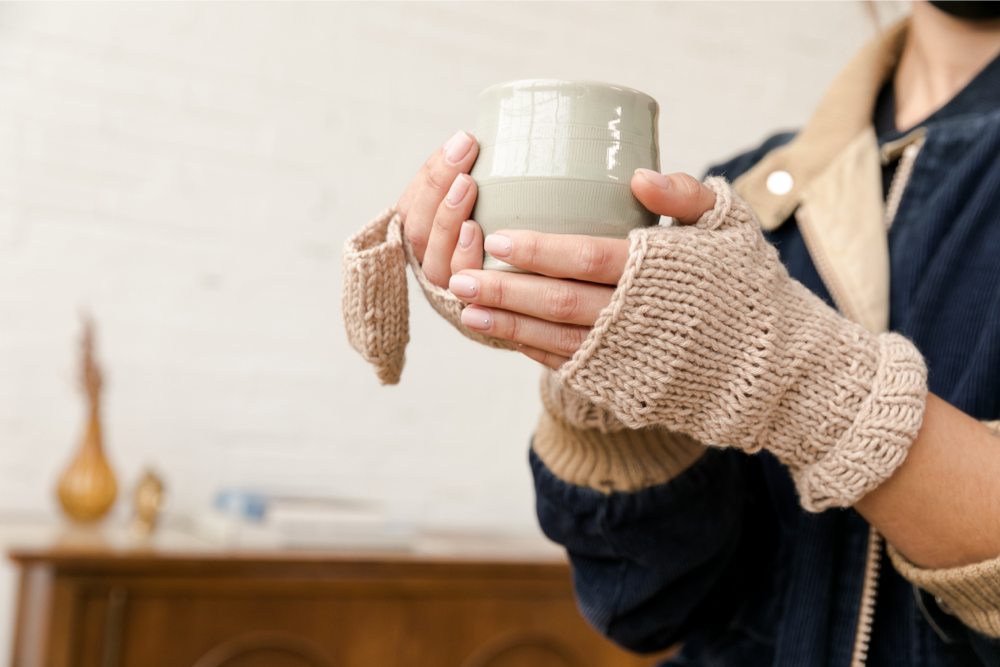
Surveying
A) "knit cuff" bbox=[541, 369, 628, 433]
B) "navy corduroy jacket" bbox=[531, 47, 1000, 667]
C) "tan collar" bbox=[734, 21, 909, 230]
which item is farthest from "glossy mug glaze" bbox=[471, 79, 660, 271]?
"tan collar" bbox=[734, 21, 909, 230]

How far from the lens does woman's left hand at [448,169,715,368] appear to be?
39 centimetres

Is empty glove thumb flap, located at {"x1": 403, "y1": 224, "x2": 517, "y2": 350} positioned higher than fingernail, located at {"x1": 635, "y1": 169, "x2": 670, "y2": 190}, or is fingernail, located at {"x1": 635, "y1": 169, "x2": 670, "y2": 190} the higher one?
fingernail, located at {"x1": 635, "y1": 169, "x2": 670, "y2": 190}

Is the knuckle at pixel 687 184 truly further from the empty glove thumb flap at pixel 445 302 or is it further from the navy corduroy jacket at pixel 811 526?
the navy corduroy jacket at pixel 811 526

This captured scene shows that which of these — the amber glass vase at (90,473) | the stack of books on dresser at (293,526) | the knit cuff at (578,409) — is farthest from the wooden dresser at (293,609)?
the knit cuff at (578,409)

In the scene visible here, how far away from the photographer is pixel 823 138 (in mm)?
757

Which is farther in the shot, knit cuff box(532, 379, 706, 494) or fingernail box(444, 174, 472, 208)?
knit cuff box(532, 379, 706, 494)

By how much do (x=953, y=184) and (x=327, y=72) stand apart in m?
1.29

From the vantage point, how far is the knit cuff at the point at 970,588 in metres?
0.45

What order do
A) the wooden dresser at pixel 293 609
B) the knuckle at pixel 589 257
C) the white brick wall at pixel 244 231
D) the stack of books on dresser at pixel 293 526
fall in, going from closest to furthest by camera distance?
the knuckle at pixel 589 257, the wooden dresser at pixel 293 609, the stack of books on dresser at pixel 293 526, the white brick wall at pixel 244 231

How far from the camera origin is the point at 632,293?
15.4 inches

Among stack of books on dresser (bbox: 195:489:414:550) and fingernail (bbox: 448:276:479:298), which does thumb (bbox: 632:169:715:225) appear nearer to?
fingernail (bbox: 448:276:479:298)

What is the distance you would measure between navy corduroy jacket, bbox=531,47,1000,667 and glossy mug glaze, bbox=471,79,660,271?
27 cm

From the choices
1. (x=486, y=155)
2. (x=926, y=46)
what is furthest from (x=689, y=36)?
(x=486, y=155)

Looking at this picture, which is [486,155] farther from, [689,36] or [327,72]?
[689,36]
